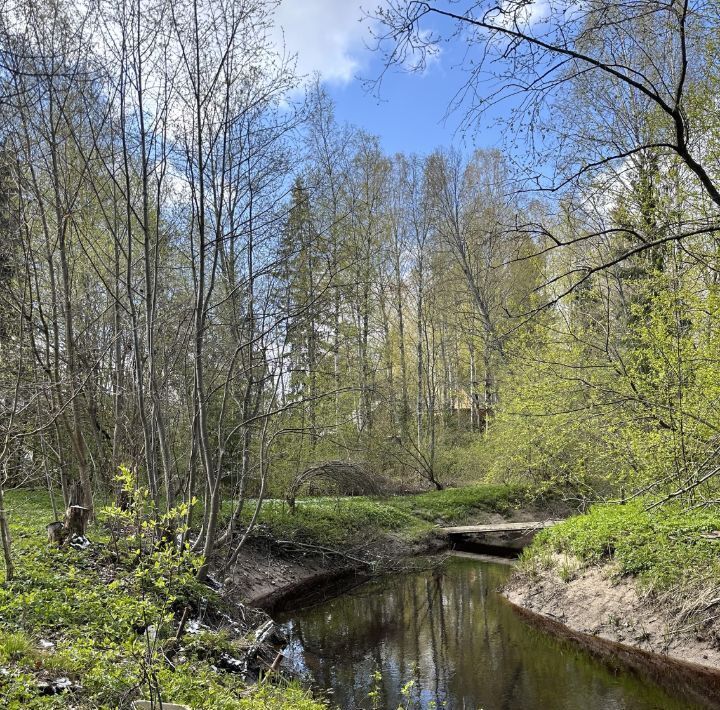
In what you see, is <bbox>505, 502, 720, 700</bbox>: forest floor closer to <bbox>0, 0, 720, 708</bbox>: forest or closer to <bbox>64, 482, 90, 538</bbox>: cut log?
<bbox>0, 0, 720, 708</bbox>: forest

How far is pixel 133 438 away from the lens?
8.32 meters

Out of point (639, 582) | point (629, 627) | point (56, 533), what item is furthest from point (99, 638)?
point (639, 582)

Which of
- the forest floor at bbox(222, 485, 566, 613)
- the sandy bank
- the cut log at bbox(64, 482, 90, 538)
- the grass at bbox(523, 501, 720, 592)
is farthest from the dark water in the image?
the cut log at bbox(64, 482, 90, 538)

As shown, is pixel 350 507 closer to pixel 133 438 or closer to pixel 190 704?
pixel 133 438

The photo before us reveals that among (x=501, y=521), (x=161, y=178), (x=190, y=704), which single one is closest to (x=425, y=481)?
(x=501, y=521)

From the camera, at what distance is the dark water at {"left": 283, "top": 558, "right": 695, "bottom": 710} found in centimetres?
647

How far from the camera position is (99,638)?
509 cm

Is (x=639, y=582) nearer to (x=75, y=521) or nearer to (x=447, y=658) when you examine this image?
(x=447, y=658)

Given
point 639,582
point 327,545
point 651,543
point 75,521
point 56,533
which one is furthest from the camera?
point 327,545

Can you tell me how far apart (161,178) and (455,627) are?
24.3 ft

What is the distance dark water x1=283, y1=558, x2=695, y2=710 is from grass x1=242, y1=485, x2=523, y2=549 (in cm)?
168

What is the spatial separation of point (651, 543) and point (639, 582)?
0.53m

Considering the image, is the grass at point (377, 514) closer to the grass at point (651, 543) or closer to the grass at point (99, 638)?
the grass at point (651, 543)

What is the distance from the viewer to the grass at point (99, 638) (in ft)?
12.3
